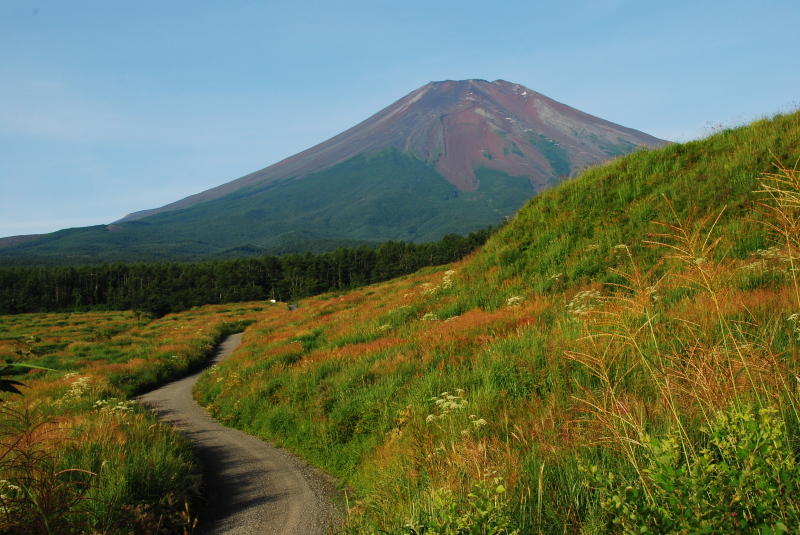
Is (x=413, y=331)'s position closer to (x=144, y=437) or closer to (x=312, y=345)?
(x=312, y=345)

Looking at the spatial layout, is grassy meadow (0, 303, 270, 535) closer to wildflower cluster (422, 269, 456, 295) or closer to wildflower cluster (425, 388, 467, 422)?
wildflower cluster (425, 388, 467, 422)

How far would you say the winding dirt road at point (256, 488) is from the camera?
6.24 meters

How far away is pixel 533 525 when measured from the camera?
328 centimetres

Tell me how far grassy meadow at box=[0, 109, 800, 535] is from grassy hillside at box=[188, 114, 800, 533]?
0.04m

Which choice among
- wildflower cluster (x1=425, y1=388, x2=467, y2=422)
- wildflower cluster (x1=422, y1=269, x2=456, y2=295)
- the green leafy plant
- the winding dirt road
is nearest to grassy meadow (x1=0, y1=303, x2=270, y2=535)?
the winding dirt road

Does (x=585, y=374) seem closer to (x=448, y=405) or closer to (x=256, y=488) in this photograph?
(x=448, y=405)

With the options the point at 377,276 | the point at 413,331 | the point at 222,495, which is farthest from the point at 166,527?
the point at 377,276

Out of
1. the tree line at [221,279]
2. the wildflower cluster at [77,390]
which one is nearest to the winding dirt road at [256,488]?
the wildflower cluster at [77,390]

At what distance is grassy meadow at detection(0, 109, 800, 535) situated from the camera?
2.59m

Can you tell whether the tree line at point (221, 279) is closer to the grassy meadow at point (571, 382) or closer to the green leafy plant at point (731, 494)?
the grassy meadow at point (571, 382)

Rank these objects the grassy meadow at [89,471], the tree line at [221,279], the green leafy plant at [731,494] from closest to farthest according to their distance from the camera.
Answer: the green leafy plant at [731,494], the grassy meadow at [89,471], the tree line at [221,279]

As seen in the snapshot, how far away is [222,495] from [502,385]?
487 centimetres

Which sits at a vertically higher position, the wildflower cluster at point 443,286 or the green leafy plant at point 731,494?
the green leafy plant at point 731,494

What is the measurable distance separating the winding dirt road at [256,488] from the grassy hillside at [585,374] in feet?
1.74
